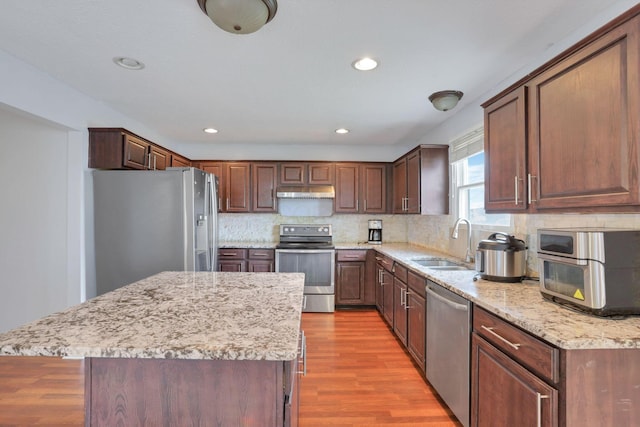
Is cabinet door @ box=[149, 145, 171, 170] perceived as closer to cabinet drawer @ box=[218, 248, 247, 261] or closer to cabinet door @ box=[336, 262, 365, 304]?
cabinet drawer @ box=[218, 248, 247, 261]

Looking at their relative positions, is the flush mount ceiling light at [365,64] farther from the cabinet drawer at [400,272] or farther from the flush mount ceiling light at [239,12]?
the cabinet drawer at [400,272]

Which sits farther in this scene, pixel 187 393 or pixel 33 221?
pixel 33 221

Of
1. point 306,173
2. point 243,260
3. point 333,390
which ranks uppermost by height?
point 306,173

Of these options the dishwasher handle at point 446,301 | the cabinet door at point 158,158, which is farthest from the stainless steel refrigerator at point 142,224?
the dishwasher handle at point 446,301

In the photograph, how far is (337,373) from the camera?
254 centimetres

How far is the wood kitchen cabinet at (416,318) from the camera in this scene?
95.5 inches

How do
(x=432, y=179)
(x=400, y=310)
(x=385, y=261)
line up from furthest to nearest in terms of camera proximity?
(x=385, y=261) → (x=432, y=179) → (x=400, y=310)

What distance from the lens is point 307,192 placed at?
438 cm

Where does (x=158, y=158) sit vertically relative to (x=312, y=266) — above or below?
above

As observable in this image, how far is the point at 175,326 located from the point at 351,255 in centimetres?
326

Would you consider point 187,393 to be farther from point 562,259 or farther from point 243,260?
point 243,260

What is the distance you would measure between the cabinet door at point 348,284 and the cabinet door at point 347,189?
855mm

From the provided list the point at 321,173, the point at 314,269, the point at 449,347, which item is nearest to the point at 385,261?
the point at 314,269

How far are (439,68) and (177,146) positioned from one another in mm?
3885
